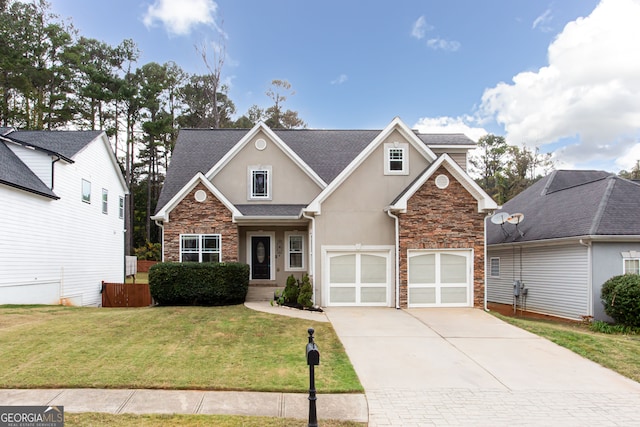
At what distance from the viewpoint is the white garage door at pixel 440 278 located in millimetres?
13938

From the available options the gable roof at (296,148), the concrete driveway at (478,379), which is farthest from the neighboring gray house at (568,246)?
the concrete driveway at (478,379)

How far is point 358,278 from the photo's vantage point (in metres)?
14.3

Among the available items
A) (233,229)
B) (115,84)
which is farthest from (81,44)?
(233,229)

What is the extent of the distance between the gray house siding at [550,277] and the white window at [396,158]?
6446 mm

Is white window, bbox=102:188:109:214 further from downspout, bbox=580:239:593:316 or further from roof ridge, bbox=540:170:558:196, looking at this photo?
roof ridge, bbox=540:170:558:196

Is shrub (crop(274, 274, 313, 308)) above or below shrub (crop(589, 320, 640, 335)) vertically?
above

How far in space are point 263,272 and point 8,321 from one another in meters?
8.99

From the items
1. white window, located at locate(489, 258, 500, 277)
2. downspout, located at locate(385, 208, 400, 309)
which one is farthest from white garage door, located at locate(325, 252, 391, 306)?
white window, located at locate(489, 258, 500, 277)

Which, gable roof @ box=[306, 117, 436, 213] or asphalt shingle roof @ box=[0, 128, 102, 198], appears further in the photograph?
asphalt shingle roof @ box=[0, 128, 102, 198]

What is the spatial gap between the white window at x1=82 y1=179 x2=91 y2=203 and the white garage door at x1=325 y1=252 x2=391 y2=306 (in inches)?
476

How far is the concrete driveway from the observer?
18.5ft

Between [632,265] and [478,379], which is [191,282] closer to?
[478,379]

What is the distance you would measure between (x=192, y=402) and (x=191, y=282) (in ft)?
29.9

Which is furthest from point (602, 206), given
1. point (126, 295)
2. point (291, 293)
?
point (126, 295)
